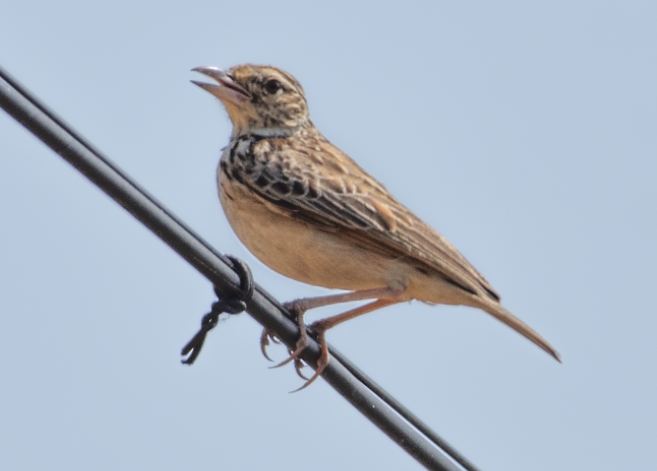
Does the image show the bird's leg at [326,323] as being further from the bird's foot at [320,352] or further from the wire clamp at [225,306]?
the wire clamp at [225,306]

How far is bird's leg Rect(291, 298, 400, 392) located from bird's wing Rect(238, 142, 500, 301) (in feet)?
1.70

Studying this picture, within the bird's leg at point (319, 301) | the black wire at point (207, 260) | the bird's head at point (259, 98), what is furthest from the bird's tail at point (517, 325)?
the bird's head at point (259, 98)

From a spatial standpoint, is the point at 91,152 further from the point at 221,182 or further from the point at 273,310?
the point at 221,182

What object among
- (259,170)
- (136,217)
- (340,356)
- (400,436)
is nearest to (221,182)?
(259,170)

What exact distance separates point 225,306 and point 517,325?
3.47 m

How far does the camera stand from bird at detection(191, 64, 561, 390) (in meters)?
9.27

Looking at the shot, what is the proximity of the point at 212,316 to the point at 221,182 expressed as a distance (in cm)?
358

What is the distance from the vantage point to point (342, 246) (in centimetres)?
929

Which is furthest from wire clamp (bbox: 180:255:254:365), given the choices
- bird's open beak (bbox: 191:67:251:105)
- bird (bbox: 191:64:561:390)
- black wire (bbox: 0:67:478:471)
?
bird's open beak (bbox: 191:67:251:105)

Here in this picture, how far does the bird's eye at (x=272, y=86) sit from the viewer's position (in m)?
11.0

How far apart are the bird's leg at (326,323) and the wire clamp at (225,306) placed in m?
1.19

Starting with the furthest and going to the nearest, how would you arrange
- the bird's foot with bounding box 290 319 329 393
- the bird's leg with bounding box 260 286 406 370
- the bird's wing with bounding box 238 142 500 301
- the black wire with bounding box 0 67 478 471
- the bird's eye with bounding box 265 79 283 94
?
the bird's eye with bounding box 265 79 283 94 < the bird's wing with bounding box 238 142 500 301 < the bird's leg with bounding box 260 286 406 370 < the bird's foot with bounding box 290 319 329 393 < the black wire with bounding box 0 67 478 471

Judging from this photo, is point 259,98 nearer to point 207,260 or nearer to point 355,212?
point 355,212

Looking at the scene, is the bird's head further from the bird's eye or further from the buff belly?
the buff belly
